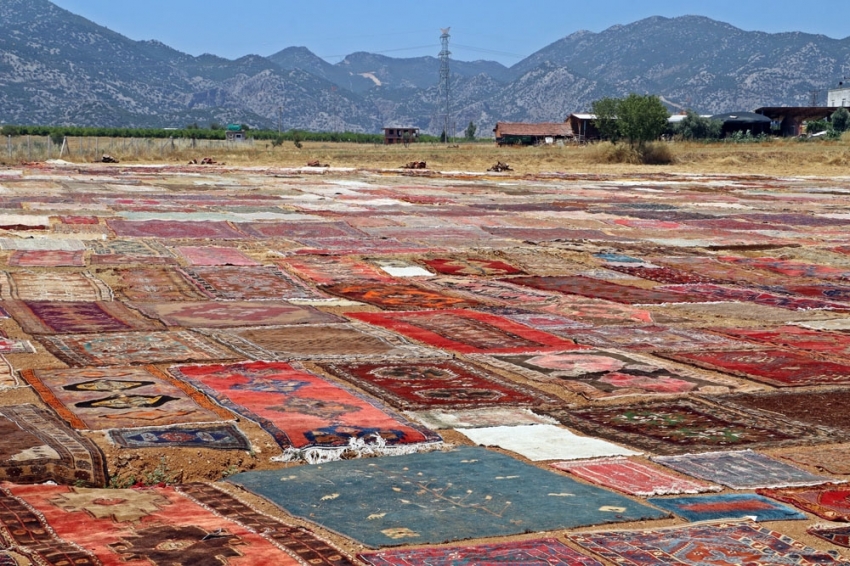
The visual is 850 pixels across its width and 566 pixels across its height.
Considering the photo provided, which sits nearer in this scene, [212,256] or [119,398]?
[119,398]

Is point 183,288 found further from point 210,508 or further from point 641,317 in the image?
point 210,508

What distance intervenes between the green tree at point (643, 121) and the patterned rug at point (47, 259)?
45.2 metres

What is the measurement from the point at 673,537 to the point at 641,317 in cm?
819

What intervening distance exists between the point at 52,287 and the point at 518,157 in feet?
169

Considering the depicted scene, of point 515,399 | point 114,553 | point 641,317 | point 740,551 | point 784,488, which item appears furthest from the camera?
point 641,317

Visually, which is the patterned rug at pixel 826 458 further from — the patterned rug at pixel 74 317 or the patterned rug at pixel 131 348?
the patterned rug at pixel 74 317

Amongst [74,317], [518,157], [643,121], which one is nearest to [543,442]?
[74,317]

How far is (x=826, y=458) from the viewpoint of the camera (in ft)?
28.0

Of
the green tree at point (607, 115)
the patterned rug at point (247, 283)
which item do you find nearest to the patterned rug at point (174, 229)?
the patterned rug at point (247, 283)

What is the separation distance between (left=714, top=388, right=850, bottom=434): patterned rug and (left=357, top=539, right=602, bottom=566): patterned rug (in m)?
3.93

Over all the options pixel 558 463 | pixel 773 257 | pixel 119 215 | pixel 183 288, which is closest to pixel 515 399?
pixel 558 463

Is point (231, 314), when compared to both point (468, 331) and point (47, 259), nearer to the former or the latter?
point (468, 331)

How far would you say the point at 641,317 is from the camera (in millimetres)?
14648

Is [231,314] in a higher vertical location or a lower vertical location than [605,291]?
higher
